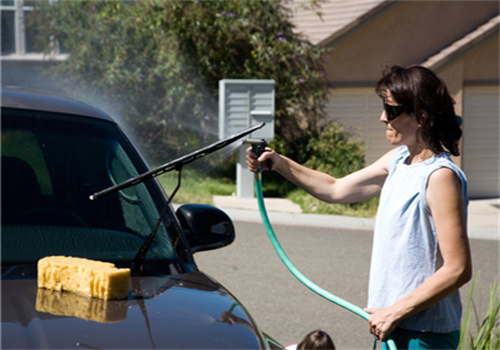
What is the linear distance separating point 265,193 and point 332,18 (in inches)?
228

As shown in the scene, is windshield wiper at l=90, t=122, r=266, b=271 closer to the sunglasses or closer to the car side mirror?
the car side mirror

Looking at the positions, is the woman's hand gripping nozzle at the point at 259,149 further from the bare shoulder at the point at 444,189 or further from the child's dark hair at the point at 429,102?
the bare shoulder at the point at 444,189

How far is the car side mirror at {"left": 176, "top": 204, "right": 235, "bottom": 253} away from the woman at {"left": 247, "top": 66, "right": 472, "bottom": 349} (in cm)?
64

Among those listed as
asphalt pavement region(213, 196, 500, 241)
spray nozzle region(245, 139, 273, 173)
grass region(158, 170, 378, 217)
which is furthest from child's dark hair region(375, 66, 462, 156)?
grass region(158, 170, 378, 217)

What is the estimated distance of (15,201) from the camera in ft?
9.15

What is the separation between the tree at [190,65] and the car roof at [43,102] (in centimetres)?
1258

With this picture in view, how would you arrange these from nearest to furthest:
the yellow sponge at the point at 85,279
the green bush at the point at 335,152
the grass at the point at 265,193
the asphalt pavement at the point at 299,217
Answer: the yellow sponge at the point at 85,279, the asphalt pavement at the point at 299,217, the grass at the point at 265,193, the green bush at the point at 335,152

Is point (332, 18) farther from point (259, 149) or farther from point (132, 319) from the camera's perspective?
point (132, 319)

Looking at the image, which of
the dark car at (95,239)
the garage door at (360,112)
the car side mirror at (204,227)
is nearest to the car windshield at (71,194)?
the dark car at (95,239)

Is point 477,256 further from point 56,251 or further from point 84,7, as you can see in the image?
point 84,7

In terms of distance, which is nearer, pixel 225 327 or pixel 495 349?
pixel 225 327

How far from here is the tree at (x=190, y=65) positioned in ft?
53.1

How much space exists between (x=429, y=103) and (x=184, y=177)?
1340 centimetres

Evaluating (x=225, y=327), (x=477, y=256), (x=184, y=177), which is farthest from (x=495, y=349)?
(x=184, y=177)
